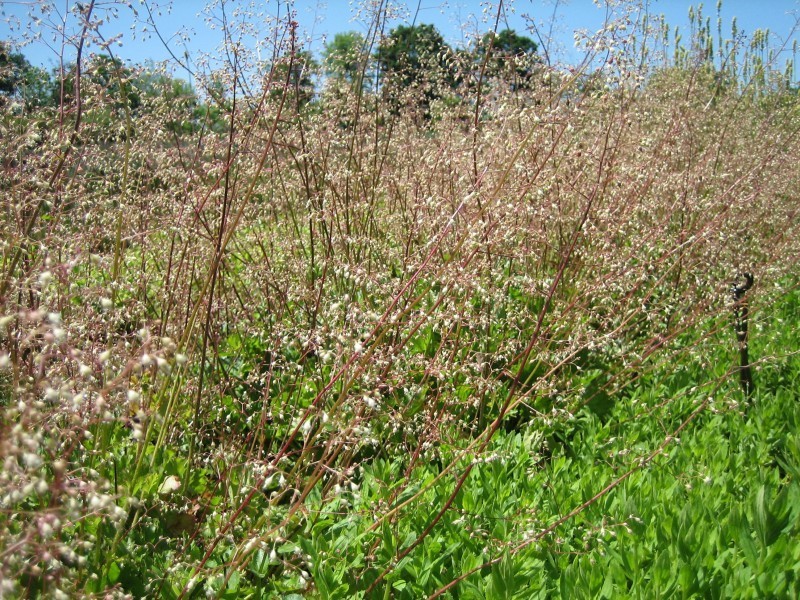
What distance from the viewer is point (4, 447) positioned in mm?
915

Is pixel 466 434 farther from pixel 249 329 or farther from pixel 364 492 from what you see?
pixel 249 329

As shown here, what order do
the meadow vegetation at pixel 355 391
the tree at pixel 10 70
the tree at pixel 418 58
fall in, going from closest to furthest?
1. the meadow vegetation at pixel 355 391
2. the tree at pixel 10 70
3. the tree at pixel 418 58

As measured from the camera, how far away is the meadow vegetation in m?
1.78

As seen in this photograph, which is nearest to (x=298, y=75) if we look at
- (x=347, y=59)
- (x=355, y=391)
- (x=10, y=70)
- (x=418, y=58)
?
(x=347, y=59)

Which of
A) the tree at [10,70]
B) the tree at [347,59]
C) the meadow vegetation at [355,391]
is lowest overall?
the meadow vegetation at [355,391]

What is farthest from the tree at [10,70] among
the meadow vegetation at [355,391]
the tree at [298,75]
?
the tree at [298,75]

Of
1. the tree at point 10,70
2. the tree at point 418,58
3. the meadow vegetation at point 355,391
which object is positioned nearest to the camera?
the meadow vegetation at point 355,391

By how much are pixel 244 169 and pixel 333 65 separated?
2.83 ft

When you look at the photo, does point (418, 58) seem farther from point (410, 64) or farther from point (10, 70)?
point (10, 70)

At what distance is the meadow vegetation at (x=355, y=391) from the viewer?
1.78 m

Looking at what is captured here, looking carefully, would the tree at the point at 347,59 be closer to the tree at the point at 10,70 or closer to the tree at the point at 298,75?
the tree at the point at 298,75

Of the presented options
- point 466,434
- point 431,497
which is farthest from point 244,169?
point 431,497

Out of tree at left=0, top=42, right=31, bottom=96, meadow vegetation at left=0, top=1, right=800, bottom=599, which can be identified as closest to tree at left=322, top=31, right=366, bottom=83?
meadow vegetation at left=0, top=1, right=800, bottom=599

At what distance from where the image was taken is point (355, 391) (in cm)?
321
